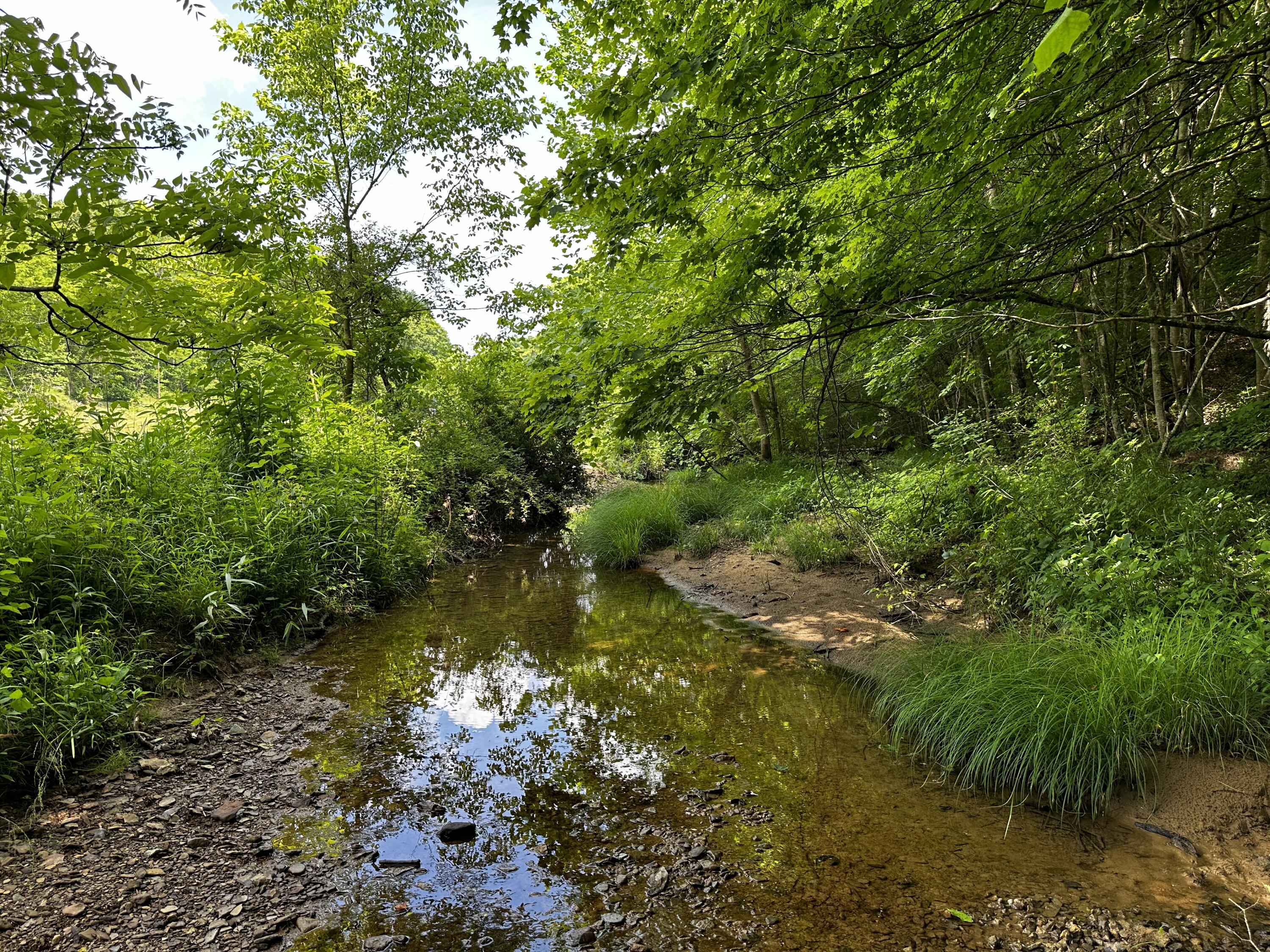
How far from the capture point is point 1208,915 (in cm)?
233

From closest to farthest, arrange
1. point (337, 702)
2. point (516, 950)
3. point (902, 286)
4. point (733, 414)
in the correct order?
point (516, 950) → point (902, 286) → point (337, 702) → point (733, 414)

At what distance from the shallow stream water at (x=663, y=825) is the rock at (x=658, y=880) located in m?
0.01

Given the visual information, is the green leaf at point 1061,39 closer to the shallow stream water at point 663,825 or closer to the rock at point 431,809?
the shallow stream water at point 663,825

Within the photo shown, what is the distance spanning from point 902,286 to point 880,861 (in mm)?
2931

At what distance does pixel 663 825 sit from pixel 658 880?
Answer: 0.41 m

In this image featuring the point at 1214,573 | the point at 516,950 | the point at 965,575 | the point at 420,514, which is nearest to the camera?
the point at 516,950

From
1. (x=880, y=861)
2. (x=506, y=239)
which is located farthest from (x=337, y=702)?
(x=506, y=239)

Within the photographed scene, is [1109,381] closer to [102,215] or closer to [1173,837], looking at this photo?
[1173,837]

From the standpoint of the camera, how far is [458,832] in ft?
9.77

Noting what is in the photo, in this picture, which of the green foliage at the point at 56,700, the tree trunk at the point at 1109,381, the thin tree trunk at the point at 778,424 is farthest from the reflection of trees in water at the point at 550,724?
the thin tree trunk at the point at 778,424

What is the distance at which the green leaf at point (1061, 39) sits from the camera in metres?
1.00

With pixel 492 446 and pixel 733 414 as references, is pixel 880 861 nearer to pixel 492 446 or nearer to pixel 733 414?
pixel 492 446

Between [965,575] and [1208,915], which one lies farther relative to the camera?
[965,575]

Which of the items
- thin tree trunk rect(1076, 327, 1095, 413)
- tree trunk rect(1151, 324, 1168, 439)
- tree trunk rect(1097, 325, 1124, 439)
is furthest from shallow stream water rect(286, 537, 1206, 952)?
thin tree trunk rect(1076, 327, 1095, 413)
